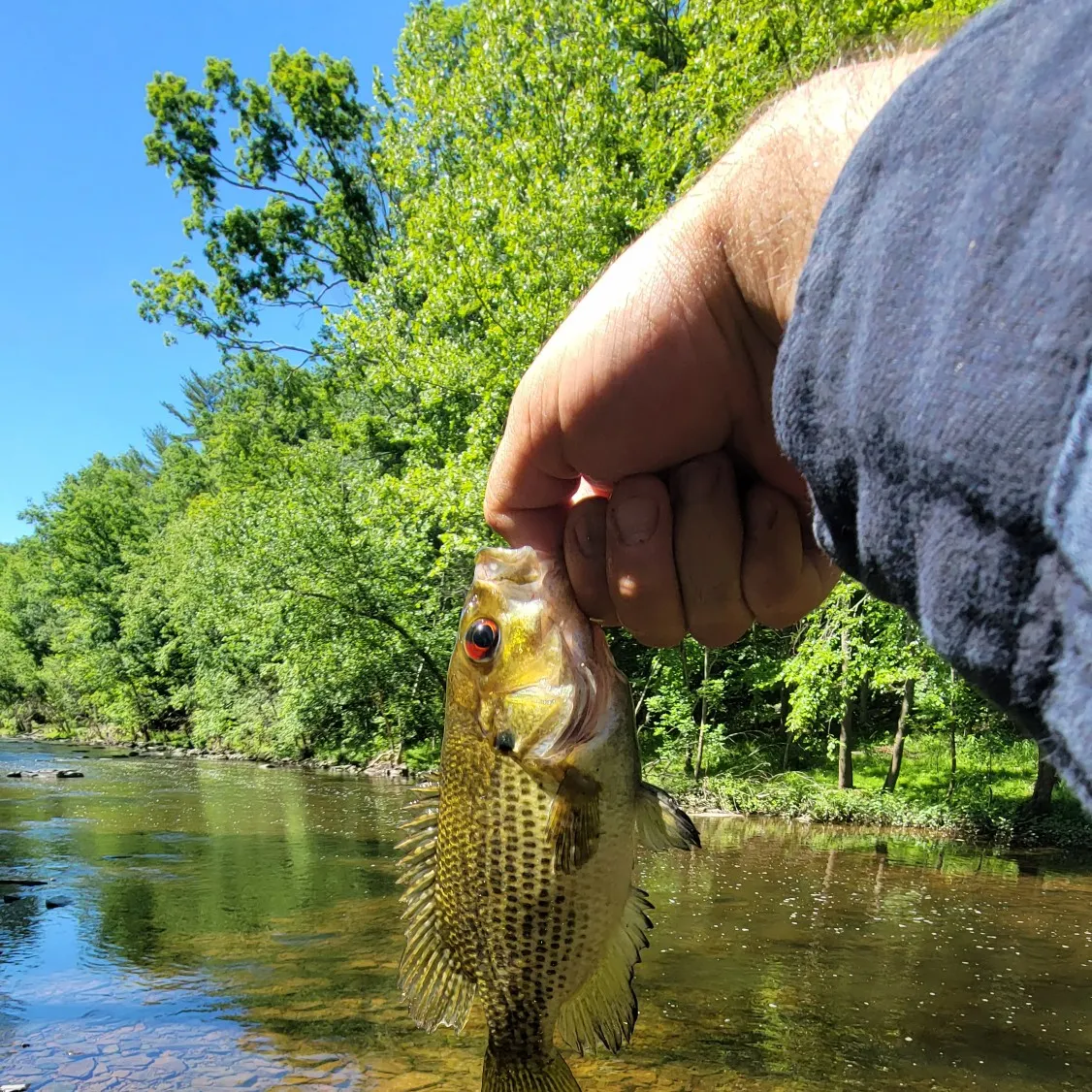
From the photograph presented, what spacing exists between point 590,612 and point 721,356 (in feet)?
2.60

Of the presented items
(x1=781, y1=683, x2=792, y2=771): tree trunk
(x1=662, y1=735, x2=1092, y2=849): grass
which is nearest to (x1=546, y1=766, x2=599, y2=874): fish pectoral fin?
(x1=662, y1=735, x2=1092, y2=849): grass

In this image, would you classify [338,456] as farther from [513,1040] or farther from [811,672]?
[513,1040]

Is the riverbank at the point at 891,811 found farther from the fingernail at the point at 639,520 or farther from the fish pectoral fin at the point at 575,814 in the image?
the fingernail at the point at 639,520

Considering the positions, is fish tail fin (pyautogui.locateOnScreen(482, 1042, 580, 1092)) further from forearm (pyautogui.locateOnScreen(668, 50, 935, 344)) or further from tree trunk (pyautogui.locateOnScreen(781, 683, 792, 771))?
tree trunk (pyautogui.locateOnScreen(781, 683, 792, 771))

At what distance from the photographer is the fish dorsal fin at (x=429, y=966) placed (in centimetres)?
258

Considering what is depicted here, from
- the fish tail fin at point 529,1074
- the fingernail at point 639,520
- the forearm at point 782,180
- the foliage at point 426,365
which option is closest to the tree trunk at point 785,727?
the foliage at point 426,365

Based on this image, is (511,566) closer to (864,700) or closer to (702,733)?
(702,733)

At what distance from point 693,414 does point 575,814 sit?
3.40 feet

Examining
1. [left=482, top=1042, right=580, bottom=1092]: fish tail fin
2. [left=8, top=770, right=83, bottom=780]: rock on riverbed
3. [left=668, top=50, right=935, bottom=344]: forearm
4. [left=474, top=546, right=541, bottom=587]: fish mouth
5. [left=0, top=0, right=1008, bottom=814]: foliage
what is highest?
[left=0, top=0, right=1008, bottom=814]: foliage

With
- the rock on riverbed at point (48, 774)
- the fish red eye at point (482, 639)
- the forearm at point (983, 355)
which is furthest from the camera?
the rock on riverbed at point (48, 774)

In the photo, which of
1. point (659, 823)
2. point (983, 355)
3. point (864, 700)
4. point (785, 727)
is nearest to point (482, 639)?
point (659, 823)

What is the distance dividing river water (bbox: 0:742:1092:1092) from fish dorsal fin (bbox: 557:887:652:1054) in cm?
596

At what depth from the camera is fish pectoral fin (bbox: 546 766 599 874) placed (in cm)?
229

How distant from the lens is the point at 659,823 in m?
2.37
